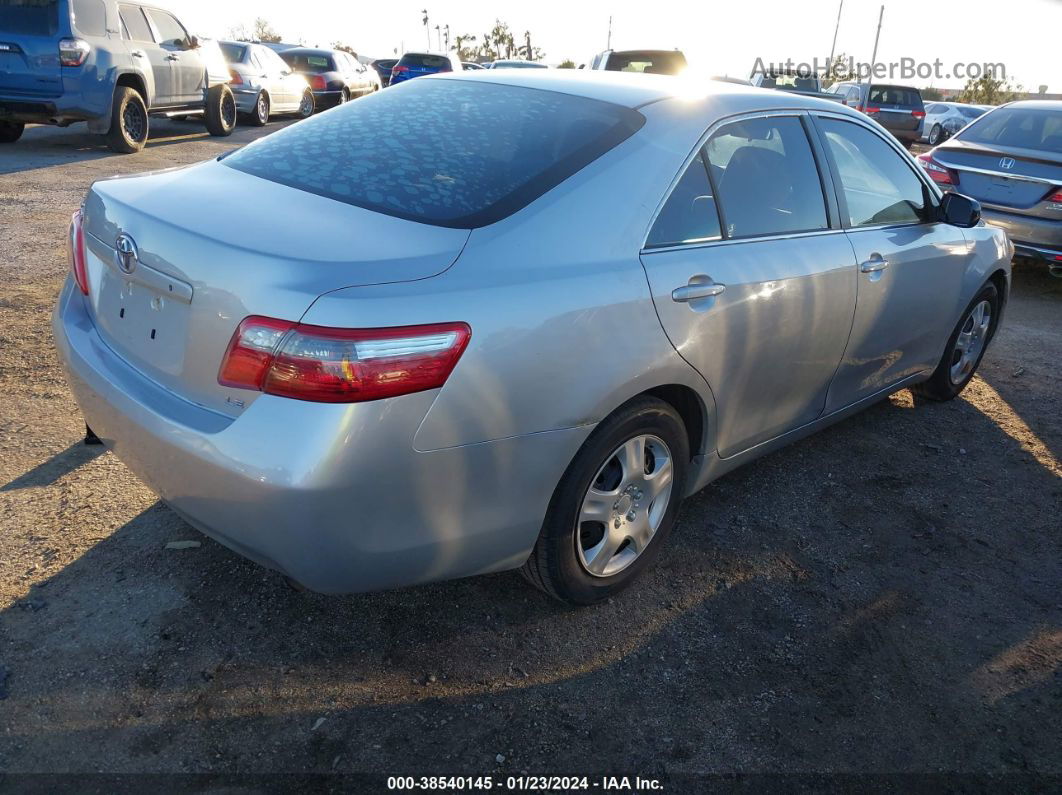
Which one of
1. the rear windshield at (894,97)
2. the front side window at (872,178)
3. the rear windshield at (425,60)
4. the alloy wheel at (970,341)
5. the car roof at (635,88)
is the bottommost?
the alloy wheel at (970,341)

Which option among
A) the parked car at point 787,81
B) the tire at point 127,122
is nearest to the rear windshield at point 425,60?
the parked car at point 787,81

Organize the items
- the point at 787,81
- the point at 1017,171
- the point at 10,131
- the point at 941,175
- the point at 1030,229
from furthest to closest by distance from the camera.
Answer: the point at 787,81, the point at 10,131, the point at 941,175, the point at 1017,171, the point at 1030,229

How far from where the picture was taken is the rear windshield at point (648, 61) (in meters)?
12.1

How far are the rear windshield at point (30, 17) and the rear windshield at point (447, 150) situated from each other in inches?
323

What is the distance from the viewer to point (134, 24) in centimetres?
1102

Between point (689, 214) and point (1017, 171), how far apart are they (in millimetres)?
5797

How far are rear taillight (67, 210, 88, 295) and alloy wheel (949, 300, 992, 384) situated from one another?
4080mm

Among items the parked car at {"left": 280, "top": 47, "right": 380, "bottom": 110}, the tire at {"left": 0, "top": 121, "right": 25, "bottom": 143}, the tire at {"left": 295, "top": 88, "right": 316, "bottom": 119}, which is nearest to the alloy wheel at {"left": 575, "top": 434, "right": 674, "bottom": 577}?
the tire at {"left": 0, "top": 121, "right": 25, "bottom": 143}

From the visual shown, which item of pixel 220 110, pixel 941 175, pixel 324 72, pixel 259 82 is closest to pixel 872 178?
pixel 941 175

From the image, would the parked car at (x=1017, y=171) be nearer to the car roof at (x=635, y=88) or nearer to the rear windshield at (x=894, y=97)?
the car roof at (x=635, y=88)

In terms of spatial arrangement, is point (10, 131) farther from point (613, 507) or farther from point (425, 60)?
point (425, 60)

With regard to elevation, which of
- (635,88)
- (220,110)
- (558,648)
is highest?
(635,88)

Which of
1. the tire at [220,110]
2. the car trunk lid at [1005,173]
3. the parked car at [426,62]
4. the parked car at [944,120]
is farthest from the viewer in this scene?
the parked car at [944,120]

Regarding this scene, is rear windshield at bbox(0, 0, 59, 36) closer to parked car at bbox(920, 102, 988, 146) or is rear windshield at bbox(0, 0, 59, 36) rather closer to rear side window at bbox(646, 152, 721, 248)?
rear side window at bbox(646, 152, 721, 248)
